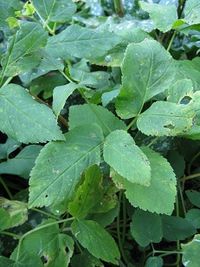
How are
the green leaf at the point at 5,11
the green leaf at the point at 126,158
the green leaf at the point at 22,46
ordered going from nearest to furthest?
1. the green leaf at the point at 126,158
2. the green leaf at the point at 22,46
3. the green leaf at the point at 5,11

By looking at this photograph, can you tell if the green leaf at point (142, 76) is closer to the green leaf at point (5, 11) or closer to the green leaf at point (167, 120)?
the green leaf at point (167, 120)

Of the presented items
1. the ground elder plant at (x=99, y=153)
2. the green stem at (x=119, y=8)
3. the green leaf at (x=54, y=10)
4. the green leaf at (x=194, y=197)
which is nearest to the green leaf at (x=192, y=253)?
the ground elder plant at (x=99, y=153)

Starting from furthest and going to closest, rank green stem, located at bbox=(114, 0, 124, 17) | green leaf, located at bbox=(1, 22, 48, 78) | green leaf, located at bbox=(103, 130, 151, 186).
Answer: green stem, located at bbox=(114, 0, 124, 17) < green leaf, located at bbox=(1, 22, 48, 78) < green leaf, located at bbox=(103, 130, 151, 186)

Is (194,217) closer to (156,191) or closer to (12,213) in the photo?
(156,191)

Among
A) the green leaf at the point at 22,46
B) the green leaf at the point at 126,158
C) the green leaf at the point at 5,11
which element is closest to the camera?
the green leaf at the point at 126,158

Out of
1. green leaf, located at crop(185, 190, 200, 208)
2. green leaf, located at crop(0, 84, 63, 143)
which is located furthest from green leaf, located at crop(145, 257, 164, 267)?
green leaf, located at crop(0, 84, 63, 143)

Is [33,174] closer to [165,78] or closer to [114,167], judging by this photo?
[114,167]

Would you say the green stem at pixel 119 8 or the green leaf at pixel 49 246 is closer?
the green leaf at pixel 49 246

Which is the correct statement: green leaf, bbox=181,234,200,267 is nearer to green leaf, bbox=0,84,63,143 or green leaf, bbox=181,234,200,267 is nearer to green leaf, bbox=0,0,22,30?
green leaf, bbox=0,84,63,143

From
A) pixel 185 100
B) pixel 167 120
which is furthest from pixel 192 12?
pixel 167 120
